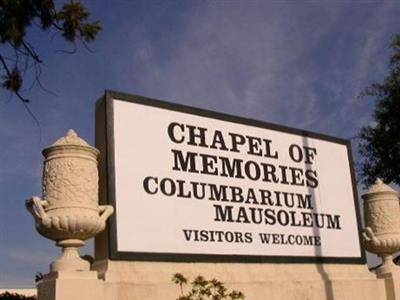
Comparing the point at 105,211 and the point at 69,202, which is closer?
the point at 69,202

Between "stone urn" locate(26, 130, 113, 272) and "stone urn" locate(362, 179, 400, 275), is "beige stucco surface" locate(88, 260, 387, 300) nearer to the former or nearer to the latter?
"stone urn" locate(362, 179, 400, 275)

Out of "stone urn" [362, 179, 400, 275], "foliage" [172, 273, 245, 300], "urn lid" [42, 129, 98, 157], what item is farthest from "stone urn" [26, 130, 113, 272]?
"stone urn" [362, 179, 400, 275]

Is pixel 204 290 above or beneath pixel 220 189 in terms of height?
beneath

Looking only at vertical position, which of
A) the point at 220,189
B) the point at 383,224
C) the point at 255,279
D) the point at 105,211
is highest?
the point at 220,189

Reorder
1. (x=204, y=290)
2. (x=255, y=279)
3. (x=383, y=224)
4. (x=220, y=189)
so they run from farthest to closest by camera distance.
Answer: (x=383, y=224) → (x=220, y=189) → (x=255, y=279) → (x=204, y=290)

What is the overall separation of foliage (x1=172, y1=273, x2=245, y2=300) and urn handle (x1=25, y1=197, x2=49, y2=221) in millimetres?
1991

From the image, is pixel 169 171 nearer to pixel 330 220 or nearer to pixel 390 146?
pixel 330 220

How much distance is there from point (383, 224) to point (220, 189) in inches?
148

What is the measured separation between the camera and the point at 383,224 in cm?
1182

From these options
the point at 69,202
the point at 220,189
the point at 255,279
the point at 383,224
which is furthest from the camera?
the point at 383,224

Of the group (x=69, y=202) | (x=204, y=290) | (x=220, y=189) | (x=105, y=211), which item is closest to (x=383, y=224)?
(x=220, y=189)

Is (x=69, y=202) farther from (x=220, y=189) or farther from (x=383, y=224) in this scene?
(x=383, y=224)

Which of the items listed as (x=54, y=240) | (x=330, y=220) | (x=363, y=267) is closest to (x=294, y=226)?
(x=330, y=220)

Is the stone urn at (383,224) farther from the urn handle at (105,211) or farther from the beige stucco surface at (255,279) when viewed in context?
the urn handle at (105,211)
